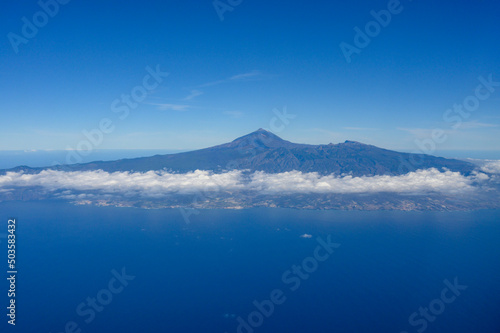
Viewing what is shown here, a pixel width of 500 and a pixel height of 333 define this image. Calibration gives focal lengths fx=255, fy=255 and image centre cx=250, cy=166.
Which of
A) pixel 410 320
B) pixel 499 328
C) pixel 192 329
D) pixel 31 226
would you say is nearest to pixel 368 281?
pixel 410 320

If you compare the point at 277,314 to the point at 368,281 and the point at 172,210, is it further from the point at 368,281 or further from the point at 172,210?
the point at 172,210

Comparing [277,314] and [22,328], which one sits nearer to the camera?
[22,328]

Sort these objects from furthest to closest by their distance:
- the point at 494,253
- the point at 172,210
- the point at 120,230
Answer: the point at 172,210
the point at 120,230
the point at 494,253

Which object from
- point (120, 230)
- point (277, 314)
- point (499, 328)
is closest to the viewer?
point (499, 328)

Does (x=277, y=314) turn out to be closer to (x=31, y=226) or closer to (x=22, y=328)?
(x=22, y=328)

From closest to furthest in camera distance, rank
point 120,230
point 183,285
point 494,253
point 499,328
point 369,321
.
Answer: point 499,328 → point 369,321 → point 183,285 → point 494,253 → point 120,230

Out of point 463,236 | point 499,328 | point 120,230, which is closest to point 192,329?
point 499,328
